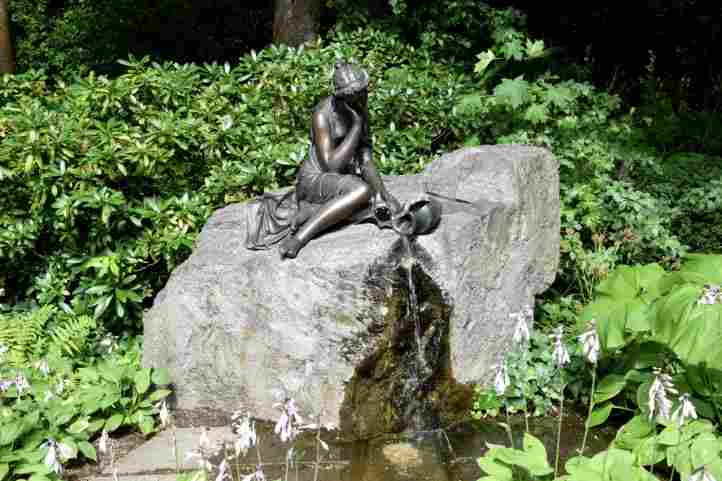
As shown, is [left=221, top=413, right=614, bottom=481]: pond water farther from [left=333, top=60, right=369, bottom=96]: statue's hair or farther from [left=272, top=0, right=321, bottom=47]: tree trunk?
[left=272, top=0, right=321, bottom=47]: tree trunk

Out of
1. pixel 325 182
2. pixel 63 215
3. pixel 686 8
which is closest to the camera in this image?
pixel 325 182

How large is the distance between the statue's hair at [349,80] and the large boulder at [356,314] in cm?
79

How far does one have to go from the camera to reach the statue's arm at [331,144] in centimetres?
527

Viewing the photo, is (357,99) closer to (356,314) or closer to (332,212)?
(332,212)

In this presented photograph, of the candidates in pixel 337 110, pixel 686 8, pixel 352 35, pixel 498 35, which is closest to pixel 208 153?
pixel 337 110

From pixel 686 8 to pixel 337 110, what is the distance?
8.62 m

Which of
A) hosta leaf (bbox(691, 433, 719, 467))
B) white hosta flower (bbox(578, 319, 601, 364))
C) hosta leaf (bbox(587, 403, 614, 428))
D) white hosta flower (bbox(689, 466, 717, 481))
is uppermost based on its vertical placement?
white hosta flower (bbox(578, 319, 601, 364))

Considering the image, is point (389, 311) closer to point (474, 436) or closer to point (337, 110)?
point (474, 436)

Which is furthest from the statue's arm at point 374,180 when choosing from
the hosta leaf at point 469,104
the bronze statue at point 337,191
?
the hosta leaf at point 469,104

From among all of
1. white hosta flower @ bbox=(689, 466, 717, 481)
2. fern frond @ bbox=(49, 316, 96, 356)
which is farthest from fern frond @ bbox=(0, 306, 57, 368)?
white hosta flower @ bbox=(689, 466, 717, 481)

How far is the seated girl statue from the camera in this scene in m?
5.06

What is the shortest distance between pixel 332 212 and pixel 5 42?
6.99 metres

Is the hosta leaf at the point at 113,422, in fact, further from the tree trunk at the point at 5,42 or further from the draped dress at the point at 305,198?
the tree trunk at the point at 5,42

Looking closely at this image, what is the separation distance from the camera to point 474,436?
16.1 ft
